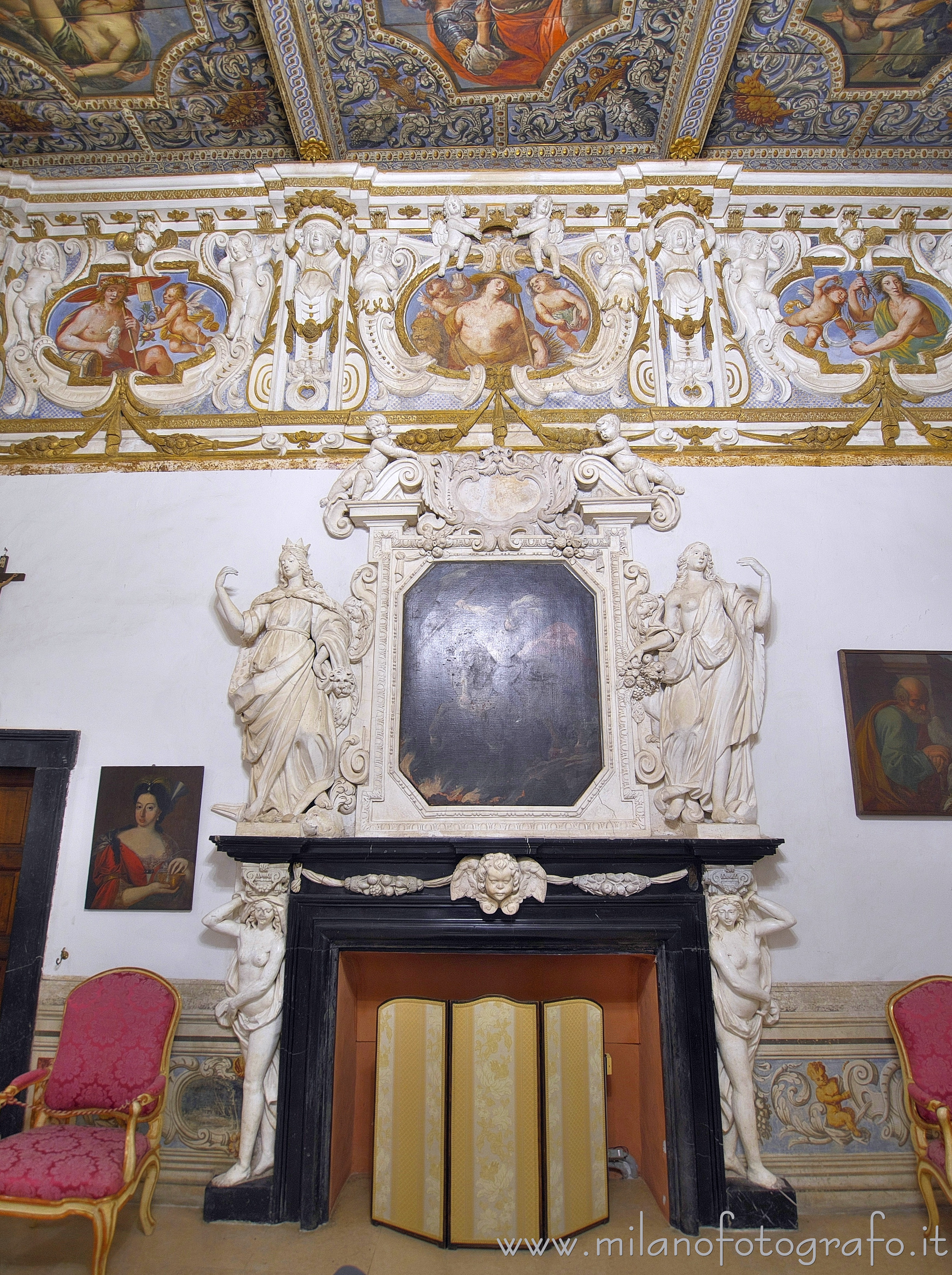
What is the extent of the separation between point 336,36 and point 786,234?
11.7 feet

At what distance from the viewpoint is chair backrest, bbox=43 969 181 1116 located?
4.31m

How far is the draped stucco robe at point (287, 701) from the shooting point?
4871 millimetres

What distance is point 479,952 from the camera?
182 inches

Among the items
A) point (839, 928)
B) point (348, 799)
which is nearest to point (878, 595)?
point (839, 928)

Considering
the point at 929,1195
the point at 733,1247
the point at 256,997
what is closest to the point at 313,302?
the point at 256,997

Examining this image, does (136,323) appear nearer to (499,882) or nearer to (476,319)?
(476,319)

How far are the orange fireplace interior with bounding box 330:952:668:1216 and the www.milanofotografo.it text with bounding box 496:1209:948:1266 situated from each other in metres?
0.67

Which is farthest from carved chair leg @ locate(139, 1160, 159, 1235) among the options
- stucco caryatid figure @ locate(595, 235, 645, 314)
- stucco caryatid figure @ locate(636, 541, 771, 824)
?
stucco caryatid figure @ locate(595, 235, 645, 314)

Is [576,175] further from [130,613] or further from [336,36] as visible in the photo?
[130,613]

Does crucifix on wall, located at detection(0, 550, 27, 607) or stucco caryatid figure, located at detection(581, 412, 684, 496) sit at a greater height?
Result: stucco caryatid figure, located at detection(581, 412, 684, 496)

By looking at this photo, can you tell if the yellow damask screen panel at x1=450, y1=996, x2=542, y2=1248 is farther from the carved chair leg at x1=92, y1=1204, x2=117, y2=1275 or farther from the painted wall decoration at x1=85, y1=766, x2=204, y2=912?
the painted wall decoration at x1=85, y1=766, x2=204, y2=912

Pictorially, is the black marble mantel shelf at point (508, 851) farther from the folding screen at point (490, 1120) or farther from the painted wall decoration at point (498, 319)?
the painted wall decoration at point (498, 319)

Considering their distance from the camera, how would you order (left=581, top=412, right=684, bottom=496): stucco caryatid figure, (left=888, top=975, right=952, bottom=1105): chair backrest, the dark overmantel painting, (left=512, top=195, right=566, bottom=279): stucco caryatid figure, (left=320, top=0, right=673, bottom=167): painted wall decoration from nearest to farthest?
1. (left=888, top=975, right=952, bottom=1105): chair backrest
2. the dark overmantel painting
3. (left=320, top=0, right=673, bottom=167): painted wall decoration
4. (left=581, top=412, right=684, bottom=496): stucco caryatid figure
5. (left=512, top=195, right=566, bottom=279): stucco caryatid figure

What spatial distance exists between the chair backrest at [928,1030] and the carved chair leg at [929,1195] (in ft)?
1.32
